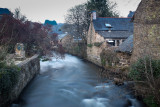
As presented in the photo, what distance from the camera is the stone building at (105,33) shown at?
21.6 metres

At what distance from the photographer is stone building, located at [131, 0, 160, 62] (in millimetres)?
9085

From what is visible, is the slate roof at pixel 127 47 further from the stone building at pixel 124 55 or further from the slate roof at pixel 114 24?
the slate roof at pixel 114 24

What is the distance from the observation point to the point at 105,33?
2292 centimetres

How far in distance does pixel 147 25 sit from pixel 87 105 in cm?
667

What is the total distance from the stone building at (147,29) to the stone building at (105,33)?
31.0 feet

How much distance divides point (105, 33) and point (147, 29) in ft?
43.5

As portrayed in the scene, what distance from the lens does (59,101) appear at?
9156 mm

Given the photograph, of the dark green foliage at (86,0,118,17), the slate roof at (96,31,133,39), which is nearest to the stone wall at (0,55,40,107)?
the slate roof at (96,31,133,39)

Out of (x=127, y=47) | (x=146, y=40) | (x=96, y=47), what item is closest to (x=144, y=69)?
(x=146, y=40)

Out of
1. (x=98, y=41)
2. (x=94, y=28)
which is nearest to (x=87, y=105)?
(x=98, y=41)

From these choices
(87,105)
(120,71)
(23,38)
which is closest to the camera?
(87,105)

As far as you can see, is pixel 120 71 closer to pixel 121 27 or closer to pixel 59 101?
pixel 59 101

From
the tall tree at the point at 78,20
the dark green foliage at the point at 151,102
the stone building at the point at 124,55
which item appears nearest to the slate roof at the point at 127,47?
the stone building at the point at 124,55

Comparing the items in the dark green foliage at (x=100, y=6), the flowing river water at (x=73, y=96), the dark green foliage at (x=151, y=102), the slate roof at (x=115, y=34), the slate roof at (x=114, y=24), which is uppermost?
the dark green foliage at (x=100, y=6)
